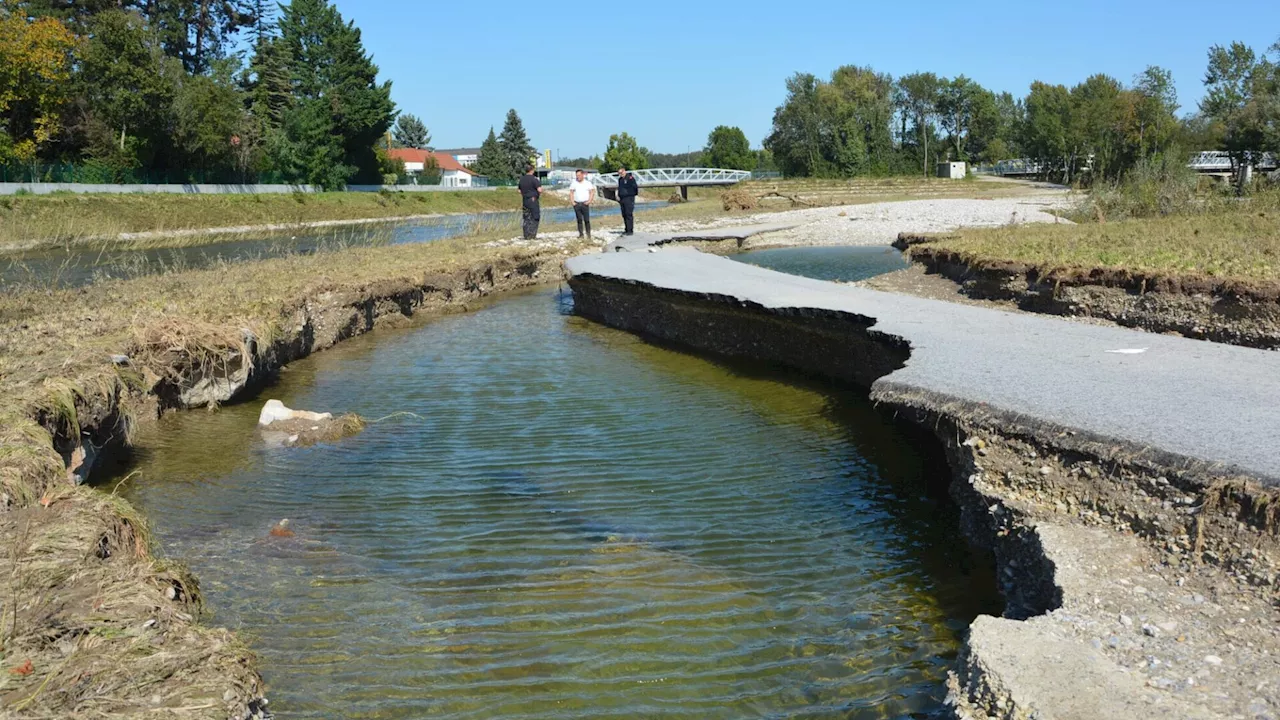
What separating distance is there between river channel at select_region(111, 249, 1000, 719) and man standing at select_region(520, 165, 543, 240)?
39.8 ft

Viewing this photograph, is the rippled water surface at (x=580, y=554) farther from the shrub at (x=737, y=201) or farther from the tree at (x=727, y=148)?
the tree at (x=727, y=148)

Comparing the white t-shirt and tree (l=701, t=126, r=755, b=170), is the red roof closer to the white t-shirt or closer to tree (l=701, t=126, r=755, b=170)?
tree (l=701, t=126, r=755, b=170)

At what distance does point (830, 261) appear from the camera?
73.2ft

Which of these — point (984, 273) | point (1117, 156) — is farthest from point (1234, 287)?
point (1117, 156)

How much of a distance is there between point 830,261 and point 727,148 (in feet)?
372

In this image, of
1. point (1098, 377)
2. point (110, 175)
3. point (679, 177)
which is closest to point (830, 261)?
point (1098, 377)

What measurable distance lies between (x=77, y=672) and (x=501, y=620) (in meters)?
→ 2.25

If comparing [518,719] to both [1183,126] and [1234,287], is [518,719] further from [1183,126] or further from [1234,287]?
[1183,126]

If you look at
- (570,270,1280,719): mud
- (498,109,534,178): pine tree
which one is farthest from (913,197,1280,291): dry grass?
(498,109,534,178): pine tree

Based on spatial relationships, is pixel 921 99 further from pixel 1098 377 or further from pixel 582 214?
pixel 1098 377

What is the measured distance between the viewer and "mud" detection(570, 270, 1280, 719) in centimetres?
340

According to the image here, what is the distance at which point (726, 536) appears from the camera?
619cm

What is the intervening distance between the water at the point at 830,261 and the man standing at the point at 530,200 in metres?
4.96

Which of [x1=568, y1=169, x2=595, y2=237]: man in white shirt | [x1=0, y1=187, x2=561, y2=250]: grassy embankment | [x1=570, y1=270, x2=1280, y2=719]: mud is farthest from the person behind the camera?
[x1=0, y1=187, x2=561, y2=250]: grassy embankment
